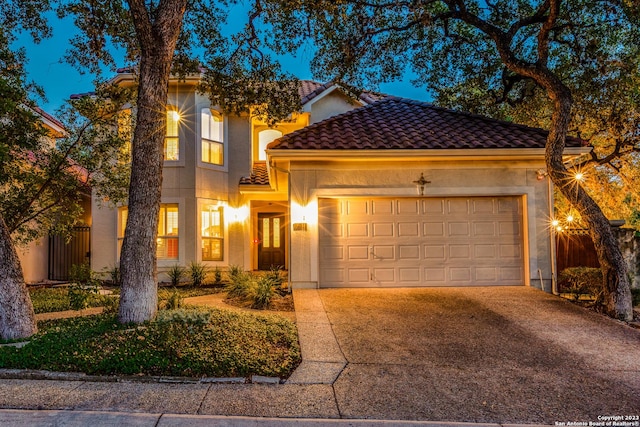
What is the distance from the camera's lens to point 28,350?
491cm

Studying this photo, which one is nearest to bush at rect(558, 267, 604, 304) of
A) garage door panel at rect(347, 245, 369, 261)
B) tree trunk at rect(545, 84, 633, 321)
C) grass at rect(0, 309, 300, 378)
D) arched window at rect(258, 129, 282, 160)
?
tree trunk at rect(545, 84, 633, 321)

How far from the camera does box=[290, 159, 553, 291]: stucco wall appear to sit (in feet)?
31.1

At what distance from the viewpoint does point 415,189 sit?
9.68 metres

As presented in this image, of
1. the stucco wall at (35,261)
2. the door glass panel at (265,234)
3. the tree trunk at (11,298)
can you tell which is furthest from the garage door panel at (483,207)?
the stucco wall at (35,261)

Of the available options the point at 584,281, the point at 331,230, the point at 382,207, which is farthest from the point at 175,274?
the point at 584,281

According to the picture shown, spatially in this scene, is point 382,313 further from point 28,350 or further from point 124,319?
point 28,350

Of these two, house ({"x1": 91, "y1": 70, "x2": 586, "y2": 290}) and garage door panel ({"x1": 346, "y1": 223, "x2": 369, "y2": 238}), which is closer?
house ({"x1": 91, "y1": 70, "x2": 586, "y2": 290})

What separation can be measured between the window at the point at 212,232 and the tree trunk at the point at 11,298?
23.3 feet

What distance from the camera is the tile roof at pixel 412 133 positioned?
30.8 feet

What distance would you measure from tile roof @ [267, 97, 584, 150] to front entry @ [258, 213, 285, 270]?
20.8 ft

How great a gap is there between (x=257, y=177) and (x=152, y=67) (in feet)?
25.0

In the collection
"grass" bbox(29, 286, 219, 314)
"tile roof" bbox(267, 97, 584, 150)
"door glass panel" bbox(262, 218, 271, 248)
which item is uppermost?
"tile roof" bbox(267, 97, 584, 150)

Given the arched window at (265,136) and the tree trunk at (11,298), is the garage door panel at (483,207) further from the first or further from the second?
the tree trunk at (11,298)

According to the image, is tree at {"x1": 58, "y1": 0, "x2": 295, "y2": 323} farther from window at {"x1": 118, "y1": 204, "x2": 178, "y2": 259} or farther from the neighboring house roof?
window at {"x1": 118, "y1": 204, "x2": 178, "y2": 259}
